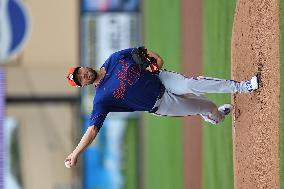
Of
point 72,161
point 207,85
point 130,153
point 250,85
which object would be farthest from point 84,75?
point 130,153

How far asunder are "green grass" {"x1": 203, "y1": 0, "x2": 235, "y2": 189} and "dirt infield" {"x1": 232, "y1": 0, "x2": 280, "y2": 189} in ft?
1.84

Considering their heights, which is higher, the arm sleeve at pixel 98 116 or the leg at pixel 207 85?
the leg at pixel 207 85

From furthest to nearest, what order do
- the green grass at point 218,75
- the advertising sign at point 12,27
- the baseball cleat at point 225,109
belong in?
the advertising sign at point 12,27, the green grass at point 218,75, the baseball cleat at point 225,109

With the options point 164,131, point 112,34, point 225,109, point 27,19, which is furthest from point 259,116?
point 27,19

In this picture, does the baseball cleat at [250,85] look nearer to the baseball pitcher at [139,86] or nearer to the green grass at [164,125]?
Answer: the baseball pitcher at [139,86]

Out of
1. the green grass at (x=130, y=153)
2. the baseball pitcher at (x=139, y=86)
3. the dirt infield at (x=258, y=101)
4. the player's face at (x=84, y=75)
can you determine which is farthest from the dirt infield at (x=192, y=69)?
the player's face at (x=84, y=75)

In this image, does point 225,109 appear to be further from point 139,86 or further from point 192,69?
point 192,69

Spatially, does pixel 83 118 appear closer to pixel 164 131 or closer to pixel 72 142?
pixel 72 142

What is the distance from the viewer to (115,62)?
227 inches

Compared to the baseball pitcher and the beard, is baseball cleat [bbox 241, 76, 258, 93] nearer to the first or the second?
the baseball pitcher

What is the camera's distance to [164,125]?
11.0 meters

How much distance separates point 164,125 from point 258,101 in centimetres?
535

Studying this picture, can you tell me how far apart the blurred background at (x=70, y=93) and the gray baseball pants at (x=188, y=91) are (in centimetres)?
470

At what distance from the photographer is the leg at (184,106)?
5859 mm
